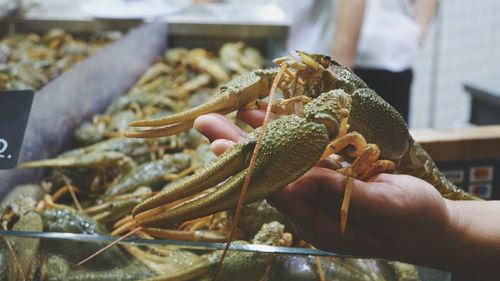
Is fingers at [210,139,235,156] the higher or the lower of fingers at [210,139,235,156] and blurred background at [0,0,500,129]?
the higher

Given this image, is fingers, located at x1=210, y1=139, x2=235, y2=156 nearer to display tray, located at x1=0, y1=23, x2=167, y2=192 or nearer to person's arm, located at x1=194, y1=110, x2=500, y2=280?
person's arm, located at x1=194, y1=110, x2=500, y2=280

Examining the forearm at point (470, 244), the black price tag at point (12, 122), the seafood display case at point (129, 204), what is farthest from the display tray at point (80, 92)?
the forearm at point (470, 244)

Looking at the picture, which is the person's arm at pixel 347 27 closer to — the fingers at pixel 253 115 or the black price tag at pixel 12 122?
the fingers at pixel 253 115

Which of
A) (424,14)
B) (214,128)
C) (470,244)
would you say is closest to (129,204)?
(214,128)

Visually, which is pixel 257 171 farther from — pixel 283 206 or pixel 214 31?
pixel 214 31

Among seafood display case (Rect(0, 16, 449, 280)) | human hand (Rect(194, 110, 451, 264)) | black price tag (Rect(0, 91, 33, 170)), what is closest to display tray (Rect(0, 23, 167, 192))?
seafood display case (Rect(0, 16, 449, 280))

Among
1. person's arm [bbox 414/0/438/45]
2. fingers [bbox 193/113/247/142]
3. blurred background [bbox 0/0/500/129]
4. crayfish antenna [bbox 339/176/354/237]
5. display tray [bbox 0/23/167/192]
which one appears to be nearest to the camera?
crayfish antenna [bbox 339/176/354/237]

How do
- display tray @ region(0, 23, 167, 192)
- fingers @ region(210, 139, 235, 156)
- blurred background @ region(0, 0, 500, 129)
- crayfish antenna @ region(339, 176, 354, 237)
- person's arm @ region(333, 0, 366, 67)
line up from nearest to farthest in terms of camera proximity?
crayfish antenna @ region(339, 176, 354, 237) → fingers @ region(210, 139, 235, 156) → display tray @ region(0, 23, 167, 192) → person's arm @ region(333, 0, 366, 67) → blurred background @ region(0, 0, 500, 129)
